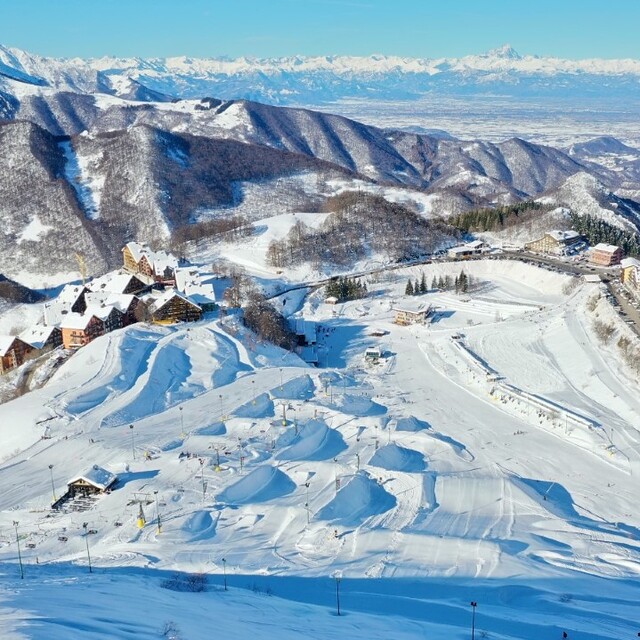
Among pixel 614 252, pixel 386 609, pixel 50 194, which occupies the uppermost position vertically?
pixel 50 194

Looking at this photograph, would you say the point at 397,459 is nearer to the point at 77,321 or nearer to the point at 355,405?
the point at 355,405

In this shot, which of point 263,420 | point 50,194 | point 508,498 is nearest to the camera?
point 508,498

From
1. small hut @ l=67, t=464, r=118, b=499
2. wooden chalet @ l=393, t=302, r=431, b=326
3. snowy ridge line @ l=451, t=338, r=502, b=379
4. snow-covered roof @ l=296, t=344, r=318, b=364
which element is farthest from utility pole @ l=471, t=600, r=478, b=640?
wooden chalet @ l=393, t=302, r=431, b=326

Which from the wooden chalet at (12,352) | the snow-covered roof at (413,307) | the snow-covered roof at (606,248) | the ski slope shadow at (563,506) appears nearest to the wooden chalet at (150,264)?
the wooden chalet at (12,352)

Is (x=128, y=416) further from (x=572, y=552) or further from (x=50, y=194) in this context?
(x=50, y=194)

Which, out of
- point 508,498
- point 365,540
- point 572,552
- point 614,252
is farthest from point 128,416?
point 614,252

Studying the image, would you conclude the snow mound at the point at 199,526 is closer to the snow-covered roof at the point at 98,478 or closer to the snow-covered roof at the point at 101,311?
the snow-covered roof at the point at 98,478
